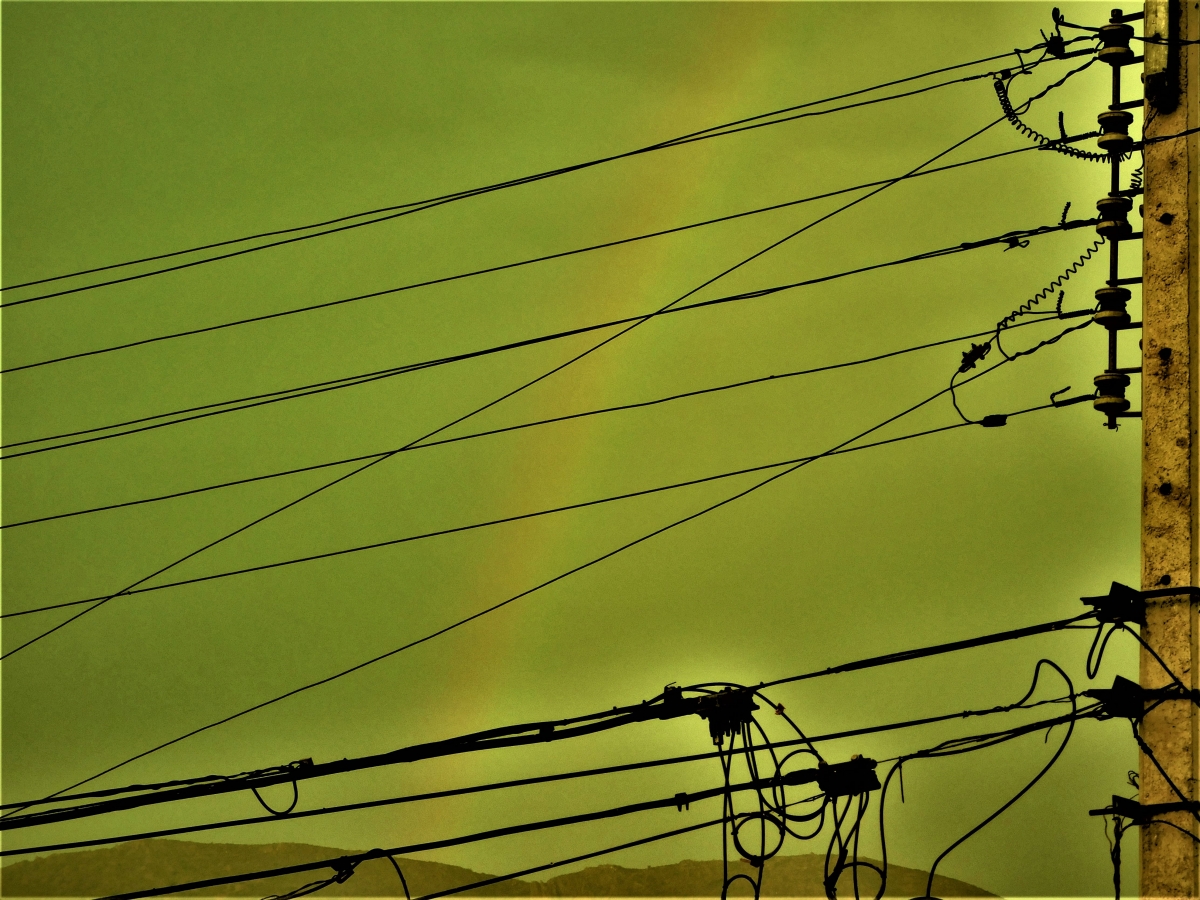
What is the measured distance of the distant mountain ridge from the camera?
149 metres

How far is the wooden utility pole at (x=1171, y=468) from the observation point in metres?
7.18

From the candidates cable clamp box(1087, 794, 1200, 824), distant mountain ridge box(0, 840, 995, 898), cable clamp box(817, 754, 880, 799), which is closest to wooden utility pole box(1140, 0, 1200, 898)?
cable clamp box(1087, 794, 1200, 824)

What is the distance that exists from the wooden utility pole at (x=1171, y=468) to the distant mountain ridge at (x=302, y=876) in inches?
4959

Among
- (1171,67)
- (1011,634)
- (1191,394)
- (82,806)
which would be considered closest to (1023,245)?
(1171,67)

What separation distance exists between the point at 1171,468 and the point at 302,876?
552ft

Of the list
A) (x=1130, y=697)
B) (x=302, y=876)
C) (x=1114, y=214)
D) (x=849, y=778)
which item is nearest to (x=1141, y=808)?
(x=1130, y=697)

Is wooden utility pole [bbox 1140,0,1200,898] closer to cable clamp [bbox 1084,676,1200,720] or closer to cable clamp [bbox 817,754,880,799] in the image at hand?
cable clamp [bbox 1084,676,1200,720]

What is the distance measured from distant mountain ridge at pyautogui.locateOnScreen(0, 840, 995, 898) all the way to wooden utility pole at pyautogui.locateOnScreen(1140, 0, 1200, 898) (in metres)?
126

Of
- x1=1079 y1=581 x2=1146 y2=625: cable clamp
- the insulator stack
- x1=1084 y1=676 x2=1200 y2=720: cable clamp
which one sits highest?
the insulator stack

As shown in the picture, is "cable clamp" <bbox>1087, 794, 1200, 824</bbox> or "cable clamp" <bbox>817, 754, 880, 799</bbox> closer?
"cable clamp" <bbox>1087, 794, 1200, 824</bbox>

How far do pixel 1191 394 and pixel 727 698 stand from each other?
333 cm

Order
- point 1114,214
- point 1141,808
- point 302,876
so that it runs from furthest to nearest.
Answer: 1. point 302,876
2. point 1114,214
3. point 1141,808

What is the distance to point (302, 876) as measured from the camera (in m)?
162

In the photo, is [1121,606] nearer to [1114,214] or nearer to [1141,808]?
[1141,808]
